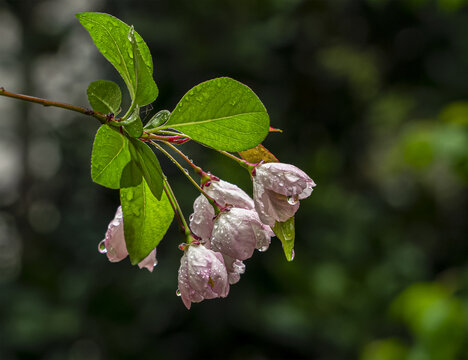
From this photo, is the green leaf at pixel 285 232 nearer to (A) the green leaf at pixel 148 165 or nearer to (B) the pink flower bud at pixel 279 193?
(B) the pink flower bud at pixel 279 193

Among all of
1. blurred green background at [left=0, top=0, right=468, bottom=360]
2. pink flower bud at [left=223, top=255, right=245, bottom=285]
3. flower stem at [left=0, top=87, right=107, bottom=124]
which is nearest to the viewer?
flower stem at [left=0, top=87, right=107, bottom=124]

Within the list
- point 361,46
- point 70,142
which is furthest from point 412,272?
point 70,142

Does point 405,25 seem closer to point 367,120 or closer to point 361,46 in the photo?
point 361,46

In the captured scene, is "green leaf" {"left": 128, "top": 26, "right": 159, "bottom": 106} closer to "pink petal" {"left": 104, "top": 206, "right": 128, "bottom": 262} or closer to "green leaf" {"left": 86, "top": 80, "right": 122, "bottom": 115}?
"green leaf" {"left": 86, "top": 80, "right": 122, "bottom": 115}

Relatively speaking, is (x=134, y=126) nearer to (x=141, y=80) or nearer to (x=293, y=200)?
(x=141, y=80)

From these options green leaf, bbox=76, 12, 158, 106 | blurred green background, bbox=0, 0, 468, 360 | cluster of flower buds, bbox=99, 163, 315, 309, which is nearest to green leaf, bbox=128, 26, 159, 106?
green leaf, bbox=76, 12, 158, 106

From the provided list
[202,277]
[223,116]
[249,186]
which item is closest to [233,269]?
[202,277]

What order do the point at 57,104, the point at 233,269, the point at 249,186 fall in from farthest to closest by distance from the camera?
the point at 249,186, the point at 233,269, the point at 57,104

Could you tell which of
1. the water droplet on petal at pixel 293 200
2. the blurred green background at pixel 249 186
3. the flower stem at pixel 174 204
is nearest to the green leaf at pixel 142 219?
the flower stem at pixel 174 204
